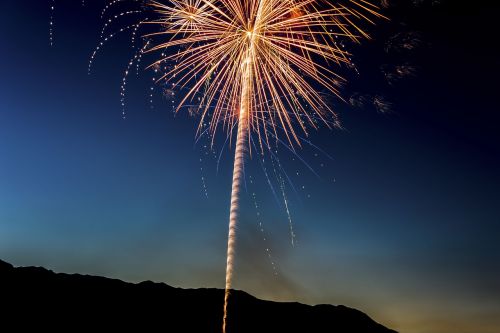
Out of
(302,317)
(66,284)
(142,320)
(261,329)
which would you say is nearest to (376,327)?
(302,317)

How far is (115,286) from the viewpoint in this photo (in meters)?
76.8

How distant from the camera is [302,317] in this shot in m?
104

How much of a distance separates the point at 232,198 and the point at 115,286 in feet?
235

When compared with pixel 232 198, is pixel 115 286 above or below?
above

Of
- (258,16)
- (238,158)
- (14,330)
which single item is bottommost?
(14,330)

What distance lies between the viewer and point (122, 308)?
69.3 m

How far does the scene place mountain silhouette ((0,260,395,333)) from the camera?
5700 cm

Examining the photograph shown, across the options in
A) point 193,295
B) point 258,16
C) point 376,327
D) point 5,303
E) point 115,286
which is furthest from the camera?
point 376,327

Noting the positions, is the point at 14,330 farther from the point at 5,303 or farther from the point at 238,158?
the point at 238,158

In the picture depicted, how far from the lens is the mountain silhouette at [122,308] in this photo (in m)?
57.0

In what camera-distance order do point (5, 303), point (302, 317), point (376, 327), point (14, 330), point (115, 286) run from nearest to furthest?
point (14, 330) < point (5, 303) < point (115, 286) < point (302, 317) < point (376, 327)

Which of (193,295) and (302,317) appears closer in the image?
(193,295)

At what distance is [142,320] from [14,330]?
21705mm

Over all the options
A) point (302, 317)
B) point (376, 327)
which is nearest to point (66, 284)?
point (302, 317)
